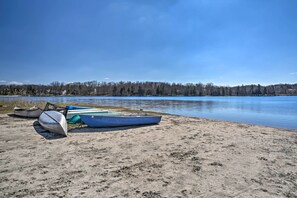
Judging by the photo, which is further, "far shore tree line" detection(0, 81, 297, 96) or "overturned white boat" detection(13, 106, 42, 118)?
"far shore tree line" detection(0, 81, 297, 96)

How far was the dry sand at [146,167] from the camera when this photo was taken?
3607 mm

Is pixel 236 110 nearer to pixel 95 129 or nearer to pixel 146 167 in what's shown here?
→ pixel 95 129

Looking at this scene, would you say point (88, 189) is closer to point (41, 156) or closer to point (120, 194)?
point (120, 194)

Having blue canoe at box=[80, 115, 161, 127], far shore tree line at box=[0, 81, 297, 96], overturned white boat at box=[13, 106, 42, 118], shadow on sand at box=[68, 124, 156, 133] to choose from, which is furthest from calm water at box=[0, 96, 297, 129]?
far shore tree line at box=[0, 81, 297, 96]

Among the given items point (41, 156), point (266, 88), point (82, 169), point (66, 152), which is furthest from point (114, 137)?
point (266, 88)

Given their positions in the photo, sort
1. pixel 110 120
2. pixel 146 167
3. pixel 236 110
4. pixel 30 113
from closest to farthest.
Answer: pixel 146 167 < pixel 110 120 < pixel 30 113 < pixel 236 110

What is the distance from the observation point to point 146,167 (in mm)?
4805

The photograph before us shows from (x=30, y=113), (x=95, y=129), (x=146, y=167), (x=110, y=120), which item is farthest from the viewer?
(x=30, y=113)

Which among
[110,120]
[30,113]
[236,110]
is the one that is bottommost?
[236,110]

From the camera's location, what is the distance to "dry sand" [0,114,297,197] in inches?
142

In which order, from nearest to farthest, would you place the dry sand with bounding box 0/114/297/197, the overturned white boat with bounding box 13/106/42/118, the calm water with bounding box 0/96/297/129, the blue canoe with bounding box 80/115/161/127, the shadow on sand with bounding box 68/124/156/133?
the dry sand with bounding box 0/114/297/197
the shadow on sand with bounding box 68/124/156/133
the blue canoe with bounding box 80/115/161/127
the overturned white boat with bounding box 13/106/42/118
the calm water with bounding box 0/96/297/129

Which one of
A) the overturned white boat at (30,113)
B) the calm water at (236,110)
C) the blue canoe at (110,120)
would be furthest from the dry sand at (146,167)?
the calm water at (236,110)

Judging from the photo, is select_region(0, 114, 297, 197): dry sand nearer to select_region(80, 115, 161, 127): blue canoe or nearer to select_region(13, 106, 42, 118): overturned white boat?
select_region(80, 115, 161, 127): blue canoe

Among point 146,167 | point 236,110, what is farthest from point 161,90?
point 146,167
